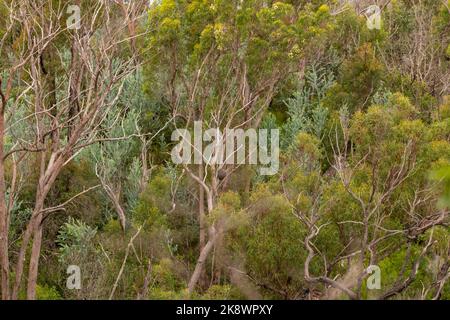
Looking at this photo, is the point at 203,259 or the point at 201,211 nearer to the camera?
the point at 203,259

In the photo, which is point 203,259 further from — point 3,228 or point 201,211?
point 3,228

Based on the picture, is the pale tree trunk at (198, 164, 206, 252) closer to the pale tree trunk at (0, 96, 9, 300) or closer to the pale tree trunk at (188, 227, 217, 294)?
the pale tree trunk at (188, 227, 217, 294)

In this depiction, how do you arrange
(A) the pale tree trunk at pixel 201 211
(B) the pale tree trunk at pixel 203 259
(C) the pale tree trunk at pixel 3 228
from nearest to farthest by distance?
(C) the pale tree trunk at pixel 3 228
(B) the pale tree trunk at pixel 203 259
(A) the pale tree trunk at pixel 201 211

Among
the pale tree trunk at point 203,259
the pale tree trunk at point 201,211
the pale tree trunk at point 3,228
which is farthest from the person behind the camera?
the pale tree trunk at point 201,211

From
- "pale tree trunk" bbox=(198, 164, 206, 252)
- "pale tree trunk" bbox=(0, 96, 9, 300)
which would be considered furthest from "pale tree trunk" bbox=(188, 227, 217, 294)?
"pale tree trunk" bbox=(0, 96, 9, 300)

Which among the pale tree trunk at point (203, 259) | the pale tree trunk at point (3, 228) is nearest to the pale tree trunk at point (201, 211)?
the pale tree trunk at point (203, 259)

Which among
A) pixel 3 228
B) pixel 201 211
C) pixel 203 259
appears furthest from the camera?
pixel 201 211

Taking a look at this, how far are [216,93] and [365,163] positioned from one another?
5312 mm

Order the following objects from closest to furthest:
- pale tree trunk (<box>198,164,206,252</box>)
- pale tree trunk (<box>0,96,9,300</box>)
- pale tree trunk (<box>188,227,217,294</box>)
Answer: pale tree trunk (<box>0,96,9,300</box>)
pale tree trunk (<box>188,227,217,294</box>)
pale tree trunk (<box>198,164,206,252</box>)

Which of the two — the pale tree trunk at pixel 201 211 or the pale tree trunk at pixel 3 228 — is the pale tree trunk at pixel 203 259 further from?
the pale tree trunk at pixel 3 228

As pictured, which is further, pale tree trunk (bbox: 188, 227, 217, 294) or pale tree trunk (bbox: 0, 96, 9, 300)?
pale tree trunk (bbox: 188, 227, 217, 294)

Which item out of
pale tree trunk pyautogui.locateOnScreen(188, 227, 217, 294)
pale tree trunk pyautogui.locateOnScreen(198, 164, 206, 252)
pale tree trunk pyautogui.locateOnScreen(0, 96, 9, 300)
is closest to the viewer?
pale tree trunk pyautogui.locateOnScreen(0, 96, 9, 300)

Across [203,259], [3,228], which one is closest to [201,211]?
[203,259]

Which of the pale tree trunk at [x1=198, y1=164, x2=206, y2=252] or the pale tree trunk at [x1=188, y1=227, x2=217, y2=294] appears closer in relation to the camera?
the pale tree trunk at [x1=188, y1=227, x2=217, y2=294]
